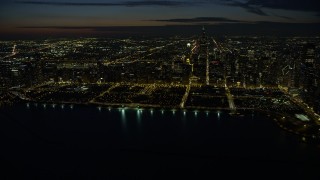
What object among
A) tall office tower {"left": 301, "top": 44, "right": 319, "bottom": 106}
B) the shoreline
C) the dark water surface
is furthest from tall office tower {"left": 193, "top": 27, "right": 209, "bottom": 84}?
the dark water surface

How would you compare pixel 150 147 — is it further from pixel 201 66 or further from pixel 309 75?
pixel 201 66

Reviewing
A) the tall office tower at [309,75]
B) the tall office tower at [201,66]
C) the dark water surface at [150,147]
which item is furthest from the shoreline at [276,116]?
the tall office tower at [201,66]

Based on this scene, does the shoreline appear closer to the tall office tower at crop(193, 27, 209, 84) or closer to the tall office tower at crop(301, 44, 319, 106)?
the tall office tower at crop(301, 44, 319, 106)

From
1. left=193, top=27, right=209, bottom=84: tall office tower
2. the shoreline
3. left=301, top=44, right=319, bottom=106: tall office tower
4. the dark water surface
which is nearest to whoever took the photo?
the dark water surface

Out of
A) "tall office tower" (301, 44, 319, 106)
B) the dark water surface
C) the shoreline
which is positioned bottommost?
the dark water surface

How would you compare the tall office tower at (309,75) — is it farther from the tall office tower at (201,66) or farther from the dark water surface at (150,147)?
the tall office tower at (201,66)

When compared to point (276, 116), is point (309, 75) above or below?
above

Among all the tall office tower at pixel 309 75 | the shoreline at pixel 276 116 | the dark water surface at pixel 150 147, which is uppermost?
the tall office tower at pixel 309 75

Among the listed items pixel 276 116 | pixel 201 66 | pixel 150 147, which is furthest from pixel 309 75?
pixel 150 147

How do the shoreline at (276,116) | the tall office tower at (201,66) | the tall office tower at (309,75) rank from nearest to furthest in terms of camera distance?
the shoreline at (276,116) < the tall office tower at (309,75) < the tall office tower at (201,66)
